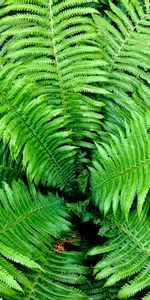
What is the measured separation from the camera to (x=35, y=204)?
8.65ft

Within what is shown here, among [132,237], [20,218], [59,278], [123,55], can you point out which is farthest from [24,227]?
[123,55]

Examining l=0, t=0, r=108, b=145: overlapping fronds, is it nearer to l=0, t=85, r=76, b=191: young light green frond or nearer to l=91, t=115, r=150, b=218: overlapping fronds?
l=0, t=85, r=76, b=191: young light green frond

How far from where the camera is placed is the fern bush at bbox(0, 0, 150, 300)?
235cm

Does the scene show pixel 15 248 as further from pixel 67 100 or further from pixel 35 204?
pixel 67 100

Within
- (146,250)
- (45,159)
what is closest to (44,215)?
(45,159)

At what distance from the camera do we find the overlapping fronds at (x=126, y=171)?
7.82ft

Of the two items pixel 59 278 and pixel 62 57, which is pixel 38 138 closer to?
pixel 62 57

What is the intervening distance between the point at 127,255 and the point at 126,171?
0.52 metres

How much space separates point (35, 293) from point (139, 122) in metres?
1.19

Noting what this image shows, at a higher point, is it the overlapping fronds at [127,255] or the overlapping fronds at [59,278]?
the overlapping fronds at [127,255]

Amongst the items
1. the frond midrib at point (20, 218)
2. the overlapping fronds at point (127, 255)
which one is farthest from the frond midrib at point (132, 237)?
the frond midrib at point (20, 218)

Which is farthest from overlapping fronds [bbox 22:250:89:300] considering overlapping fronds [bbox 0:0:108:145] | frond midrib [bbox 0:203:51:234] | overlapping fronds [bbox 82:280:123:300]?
overlapping fronds [bbox 0:0:108:145]

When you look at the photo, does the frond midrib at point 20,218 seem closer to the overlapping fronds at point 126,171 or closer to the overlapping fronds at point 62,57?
the overlapping fronds at point 126,171

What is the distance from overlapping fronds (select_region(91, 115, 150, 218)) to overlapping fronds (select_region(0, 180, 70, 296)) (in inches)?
12.9
